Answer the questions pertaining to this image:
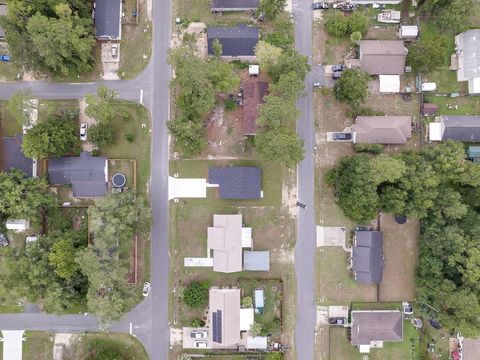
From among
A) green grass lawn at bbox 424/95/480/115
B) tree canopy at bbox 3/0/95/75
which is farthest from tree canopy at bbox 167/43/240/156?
green grass lawn at bbox 424/95/480/115

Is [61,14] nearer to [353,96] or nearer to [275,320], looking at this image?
[353,96]

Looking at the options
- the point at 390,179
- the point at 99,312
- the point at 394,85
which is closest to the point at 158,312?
the point at 99,312

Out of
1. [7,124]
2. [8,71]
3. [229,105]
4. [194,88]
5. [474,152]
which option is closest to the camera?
[194,88]

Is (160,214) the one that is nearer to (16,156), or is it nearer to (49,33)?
(16,156)

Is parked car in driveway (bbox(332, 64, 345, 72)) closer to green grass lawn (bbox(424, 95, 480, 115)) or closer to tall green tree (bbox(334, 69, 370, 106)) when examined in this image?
tall green tree (bbox(334, 69, 370, 106))

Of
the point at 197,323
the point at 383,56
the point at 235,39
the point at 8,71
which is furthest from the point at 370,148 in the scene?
the point at 8,71

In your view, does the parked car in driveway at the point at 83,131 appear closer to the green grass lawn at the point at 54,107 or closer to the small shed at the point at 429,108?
the green grass lawn at the point at 54,107
